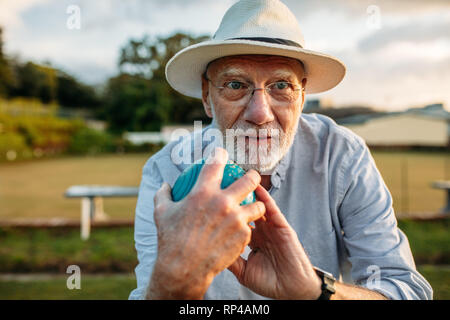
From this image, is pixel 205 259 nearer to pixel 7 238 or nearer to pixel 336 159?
pixel 336 159

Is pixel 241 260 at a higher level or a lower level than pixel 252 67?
lower

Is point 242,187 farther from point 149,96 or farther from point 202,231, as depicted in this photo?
point 149,96

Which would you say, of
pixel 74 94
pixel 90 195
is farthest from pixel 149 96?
pixel 90 195

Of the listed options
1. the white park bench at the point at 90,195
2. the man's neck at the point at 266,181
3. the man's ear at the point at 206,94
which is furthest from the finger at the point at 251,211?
the white park bench at the point at 90,195

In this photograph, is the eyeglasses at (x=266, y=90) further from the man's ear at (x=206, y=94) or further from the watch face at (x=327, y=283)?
the watch face at (x=327, y=283)

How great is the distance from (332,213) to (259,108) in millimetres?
804

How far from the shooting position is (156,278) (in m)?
1.34

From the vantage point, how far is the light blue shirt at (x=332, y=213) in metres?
1.96

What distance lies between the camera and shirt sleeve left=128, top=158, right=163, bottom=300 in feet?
6.85

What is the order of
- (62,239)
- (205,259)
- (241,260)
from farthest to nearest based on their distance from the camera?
(62,239) → (241,260) → (205,259)

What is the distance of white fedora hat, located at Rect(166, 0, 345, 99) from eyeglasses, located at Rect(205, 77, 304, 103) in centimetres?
17

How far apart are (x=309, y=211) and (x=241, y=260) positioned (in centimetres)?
77

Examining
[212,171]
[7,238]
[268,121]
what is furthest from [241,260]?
[7,238]

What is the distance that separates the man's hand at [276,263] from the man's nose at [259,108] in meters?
0.67
